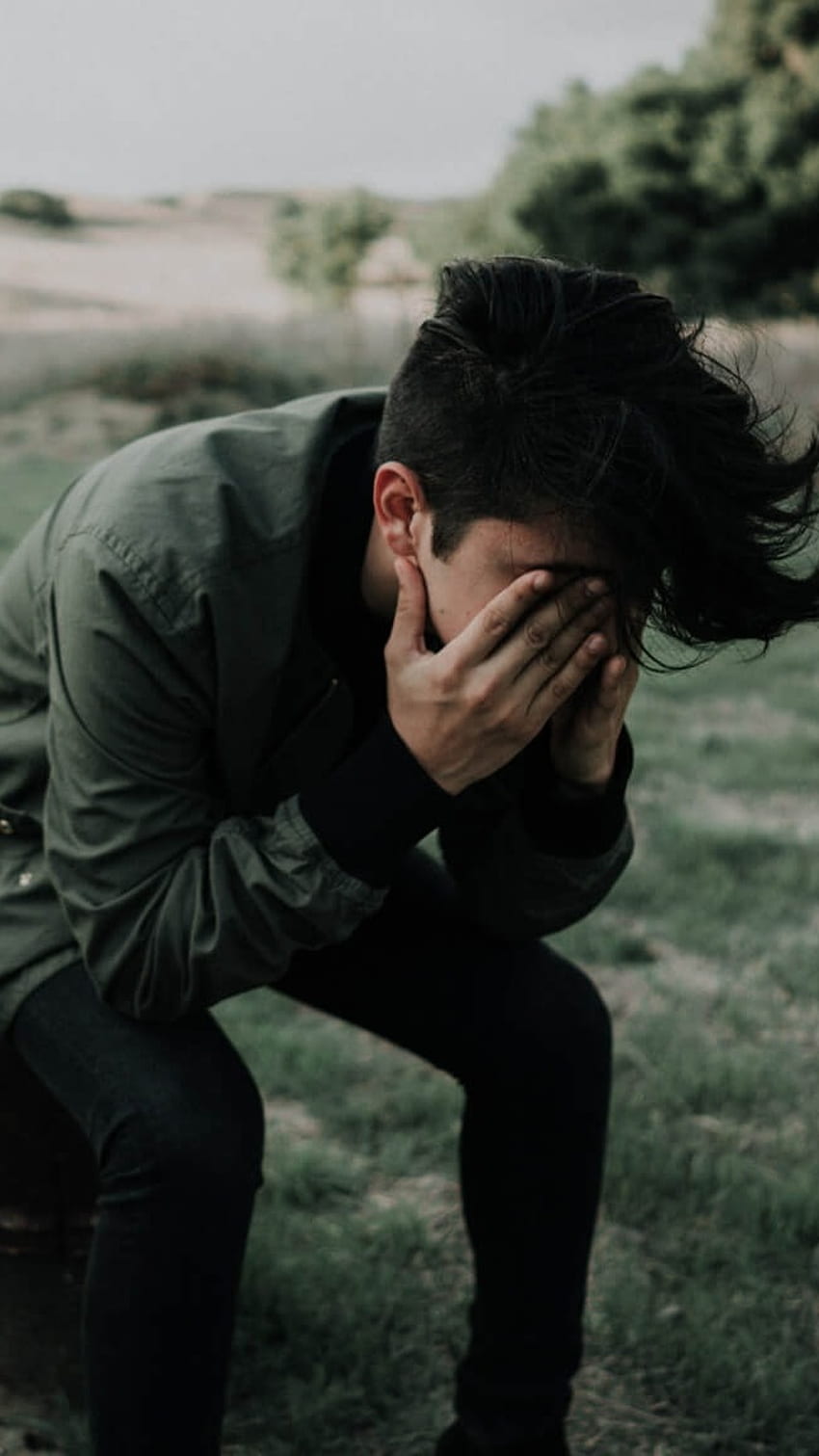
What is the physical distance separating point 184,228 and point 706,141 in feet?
95.9

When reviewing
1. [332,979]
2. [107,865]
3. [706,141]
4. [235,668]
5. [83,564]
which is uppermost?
[706,141]

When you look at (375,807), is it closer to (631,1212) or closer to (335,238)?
(631,1212)

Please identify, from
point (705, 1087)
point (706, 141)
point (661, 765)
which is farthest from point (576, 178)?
point (705, 1087)

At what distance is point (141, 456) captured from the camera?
6.49 ft

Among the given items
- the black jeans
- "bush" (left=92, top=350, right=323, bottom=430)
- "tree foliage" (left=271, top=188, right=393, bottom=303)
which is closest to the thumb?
the black jeans

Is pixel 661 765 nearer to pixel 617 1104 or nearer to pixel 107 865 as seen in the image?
pixel 617 1104

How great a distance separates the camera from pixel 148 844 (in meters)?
1.83

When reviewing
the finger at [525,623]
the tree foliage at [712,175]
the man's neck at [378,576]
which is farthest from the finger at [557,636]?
the tree foliage at [712,175]

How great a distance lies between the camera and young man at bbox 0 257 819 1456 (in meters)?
1.71

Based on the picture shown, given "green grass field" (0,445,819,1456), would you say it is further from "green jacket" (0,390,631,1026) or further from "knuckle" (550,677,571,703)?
"knuckle" (550,677,571,703)

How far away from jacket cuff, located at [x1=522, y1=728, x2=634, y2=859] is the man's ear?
1.31 feet

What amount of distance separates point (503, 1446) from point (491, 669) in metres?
1.07

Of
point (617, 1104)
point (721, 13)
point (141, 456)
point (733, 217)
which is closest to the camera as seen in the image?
point (141, 456)

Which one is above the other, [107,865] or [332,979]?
[107,865]
